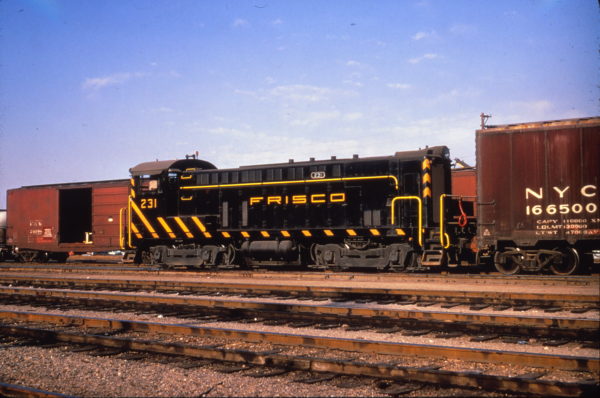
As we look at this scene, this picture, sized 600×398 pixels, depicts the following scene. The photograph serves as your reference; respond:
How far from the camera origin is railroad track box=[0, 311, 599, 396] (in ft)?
15.1

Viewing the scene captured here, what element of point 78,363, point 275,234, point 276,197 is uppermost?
point 276,197

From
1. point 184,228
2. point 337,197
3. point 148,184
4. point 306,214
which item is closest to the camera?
point 337,197

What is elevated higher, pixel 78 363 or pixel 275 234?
pixel 275 234

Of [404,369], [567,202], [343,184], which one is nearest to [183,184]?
[343,184]

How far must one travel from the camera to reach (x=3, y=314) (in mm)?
9258

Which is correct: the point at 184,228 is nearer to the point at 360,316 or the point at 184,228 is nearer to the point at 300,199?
the point at 300,199

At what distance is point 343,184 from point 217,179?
4.29 metres

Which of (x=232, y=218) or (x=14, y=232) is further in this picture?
(x=14, y=232)

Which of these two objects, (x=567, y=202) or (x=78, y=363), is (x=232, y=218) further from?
(x=78, y=363)

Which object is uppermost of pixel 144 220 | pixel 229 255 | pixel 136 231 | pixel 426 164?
pixel 426 164

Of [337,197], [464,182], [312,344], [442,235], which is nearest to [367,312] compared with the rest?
[312,344]

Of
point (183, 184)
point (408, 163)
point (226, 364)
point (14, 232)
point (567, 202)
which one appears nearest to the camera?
point (226, 364)

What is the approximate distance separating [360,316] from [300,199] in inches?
337

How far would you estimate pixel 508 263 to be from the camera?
1412cm
